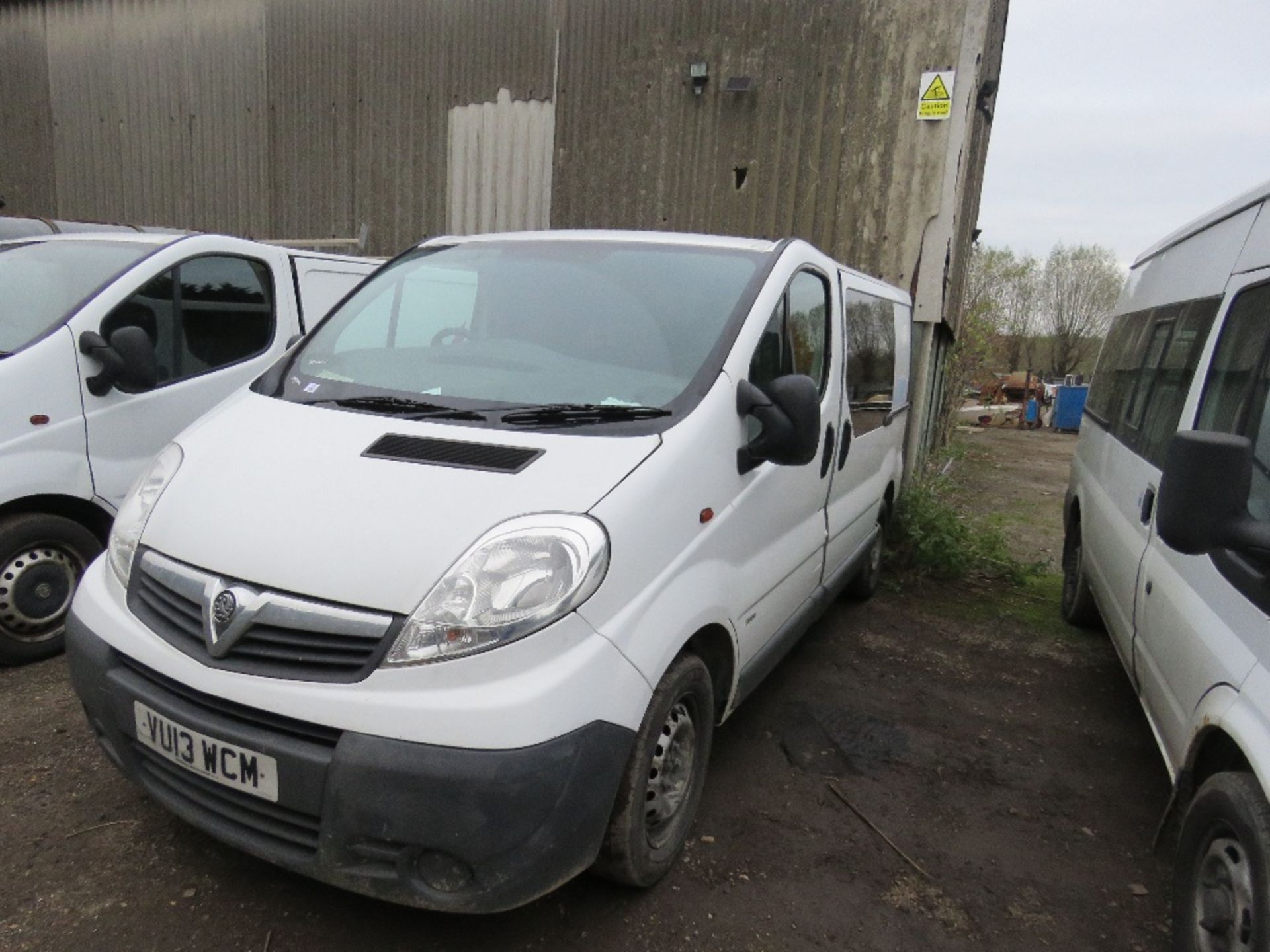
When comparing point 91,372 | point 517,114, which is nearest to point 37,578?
point 91,372

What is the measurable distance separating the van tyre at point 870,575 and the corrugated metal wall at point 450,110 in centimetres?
260

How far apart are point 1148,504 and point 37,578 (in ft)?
15.1

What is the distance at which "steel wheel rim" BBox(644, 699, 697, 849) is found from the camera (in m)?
2.40

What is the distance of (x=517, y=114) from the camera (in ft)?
26.7

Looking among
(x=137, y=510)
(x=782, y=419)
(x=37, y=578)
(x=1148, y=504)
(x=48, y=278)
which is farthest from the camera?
(x=48, y=278)

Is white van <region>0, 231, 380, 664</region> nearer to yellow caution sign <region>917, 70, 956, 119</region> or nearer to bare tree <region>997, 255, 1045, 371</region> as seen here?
yellow caution sign <region>917, 70, 956, 119</region>

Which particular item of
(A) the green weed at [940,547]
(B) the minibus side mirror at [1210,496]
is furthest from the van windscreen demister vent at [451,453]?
(A) the green weed at [940,547]

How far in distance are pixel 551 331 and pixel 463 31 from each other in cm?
671

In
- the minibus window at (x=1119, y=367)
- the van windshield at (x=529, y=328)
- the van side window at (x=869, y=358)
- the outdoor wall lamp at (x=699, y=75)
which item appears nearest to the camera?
the van windshield at (x=529, y=328)

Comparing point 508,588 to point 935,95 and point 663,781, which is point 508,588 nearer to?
point 663,781

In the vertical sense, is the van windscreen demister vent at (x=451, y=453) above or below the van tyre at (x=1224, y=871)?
above

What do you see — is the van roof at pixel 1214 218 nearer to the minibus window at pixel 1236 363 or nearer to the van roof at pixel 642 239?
the minibus window at pixel 1236 363

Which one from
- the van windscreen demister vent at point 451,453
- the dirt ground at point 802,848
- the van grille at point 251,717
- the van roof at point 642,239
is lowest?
the dirt ground at point 802,848

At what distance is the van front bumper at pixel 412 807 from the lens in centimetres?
183
